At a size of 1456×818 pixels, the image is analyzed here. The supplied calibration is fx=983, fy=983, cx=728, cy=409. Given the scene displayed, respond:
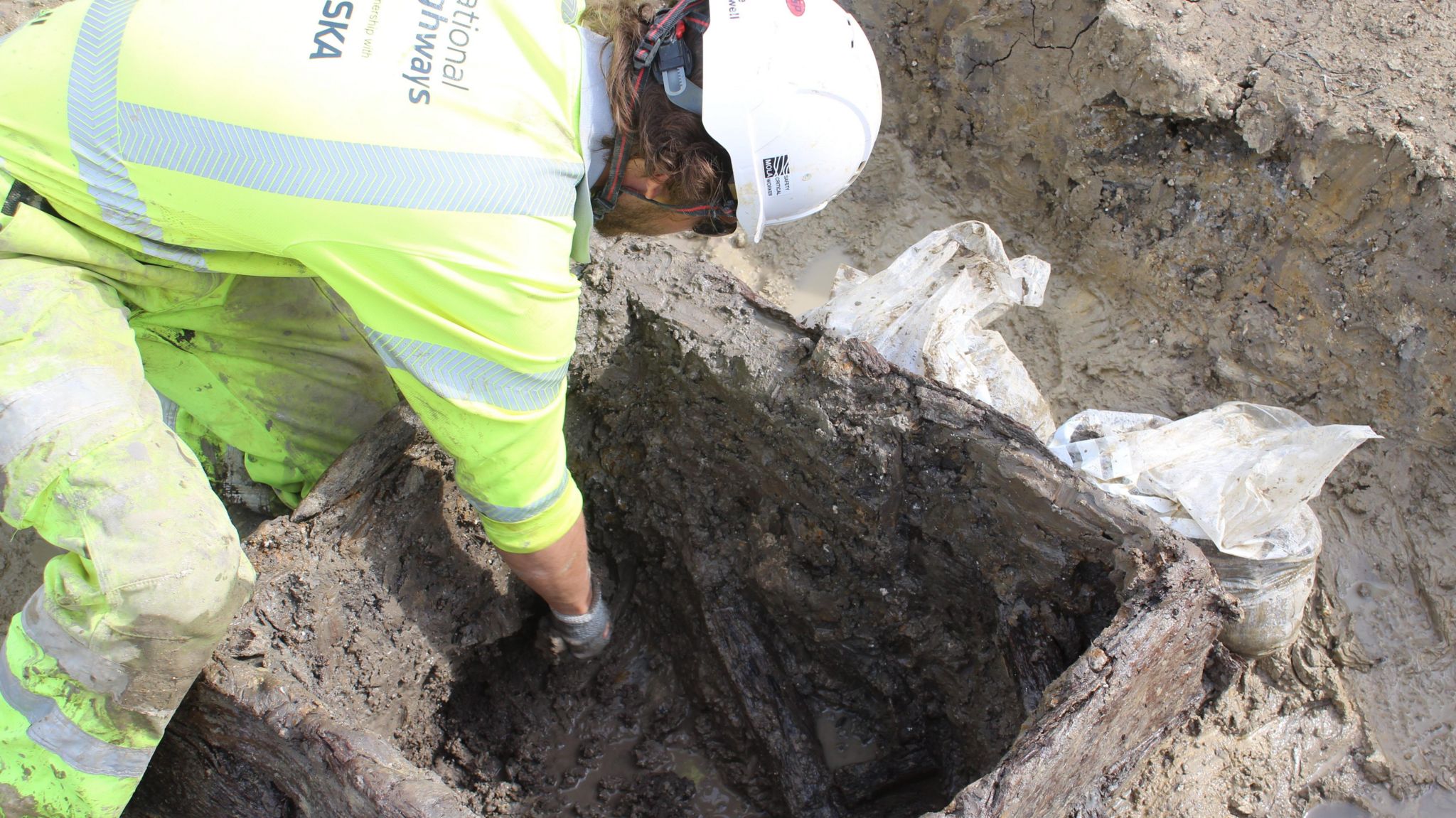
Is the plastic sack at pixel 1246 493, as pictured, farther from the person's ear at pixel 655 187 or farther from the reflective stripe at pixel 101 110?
the reflective stripe at pixel 101 110

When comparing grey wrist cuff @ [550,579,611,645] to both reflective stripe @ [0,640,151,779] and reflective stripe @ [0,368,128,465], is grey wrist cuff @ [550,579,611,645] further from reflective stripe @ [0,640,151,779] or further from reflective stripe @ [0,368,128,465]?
reflective stripe @ [0,368,128,465]

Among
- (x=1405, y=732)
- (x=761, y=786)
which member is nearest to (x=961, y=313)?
(x=761, y=786)

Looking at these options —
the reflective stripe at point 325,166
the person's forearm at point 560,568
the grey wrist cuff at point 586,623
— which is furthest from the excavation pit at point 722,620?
the reflective stripe at point 325,166

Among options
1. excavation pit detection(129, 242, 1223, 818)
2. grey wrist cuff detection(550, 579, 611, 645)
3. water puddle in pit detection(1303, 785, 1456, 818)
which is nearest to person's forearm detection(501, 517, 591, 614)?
grey wrist cuff detection(550, 579, 611, 645)

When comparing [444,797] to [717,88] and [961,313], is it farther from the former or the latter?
[961,313]

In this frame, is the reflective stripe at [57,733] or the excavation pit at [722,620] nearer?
the reflective stripe at [57,733]

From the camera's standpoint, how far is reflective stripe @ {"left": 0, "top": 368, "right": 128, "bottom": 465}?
154 centimetres

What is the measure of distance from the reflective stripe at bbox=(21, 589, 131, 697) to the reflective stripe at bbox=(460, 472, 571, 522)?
0.64 meters

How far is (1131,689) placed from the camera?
174 cm

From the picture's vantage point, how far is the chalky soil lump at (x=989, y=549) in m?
1.91

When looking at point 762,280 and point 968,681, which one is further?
point 762,280

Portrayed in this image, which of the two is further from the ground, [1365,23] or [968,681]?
[1365,23]

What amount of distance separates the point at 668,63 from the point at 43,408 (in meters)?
1.15

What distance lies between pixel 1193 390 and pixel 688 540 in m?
1.76
